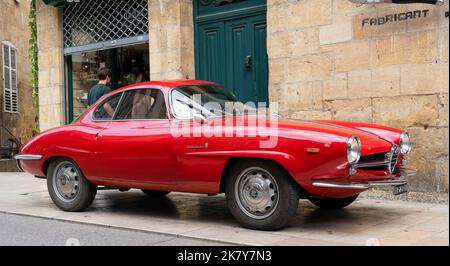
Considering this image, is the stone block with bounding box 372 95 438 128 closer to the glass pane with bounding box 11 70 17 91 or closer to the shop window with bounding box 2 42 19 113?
the shop window with bounding box 2 42 19 113

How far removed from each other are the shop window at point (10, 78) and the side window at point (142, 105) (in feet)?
41.2

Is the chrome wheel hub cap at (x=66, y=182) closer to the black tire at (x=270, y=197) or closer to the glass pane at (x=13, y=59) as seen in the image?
the black tire at (x=270, y=197)

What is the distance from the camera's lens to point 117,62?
12102 mm

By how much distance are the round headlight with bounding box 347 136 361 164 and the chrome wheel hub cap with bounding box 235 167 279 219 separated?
0.73m

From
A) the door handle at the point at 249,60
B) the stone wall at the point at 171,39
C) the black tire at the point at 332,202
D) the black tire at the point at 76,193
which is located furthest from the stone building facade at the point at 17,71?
the black tire at the point at 332,202

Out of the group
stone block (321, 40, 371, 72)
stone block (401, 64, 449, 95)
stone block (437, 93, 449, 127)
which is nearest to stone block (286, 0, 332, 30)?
stone block (321, 40, 371, 72)

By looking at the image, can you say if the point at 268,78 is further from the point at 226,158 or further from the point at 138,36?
the point at 226,158

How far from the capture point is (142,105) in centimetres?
621

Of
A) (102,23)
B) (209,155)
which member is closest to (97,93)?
(102,23)

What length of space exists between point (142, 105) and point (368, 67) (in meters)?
3.35

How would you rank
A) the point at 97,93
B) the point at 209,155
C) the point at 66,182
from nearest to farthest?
the point at 209,155 → the point at 66,182 → the point at 97,93

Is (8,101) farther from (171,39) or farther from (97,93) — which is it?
(97,93)

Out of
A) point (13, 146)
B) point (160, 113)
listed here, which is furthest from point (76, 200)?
point (13, 146)

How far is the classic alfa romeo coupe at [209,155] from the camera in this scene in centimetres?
488
